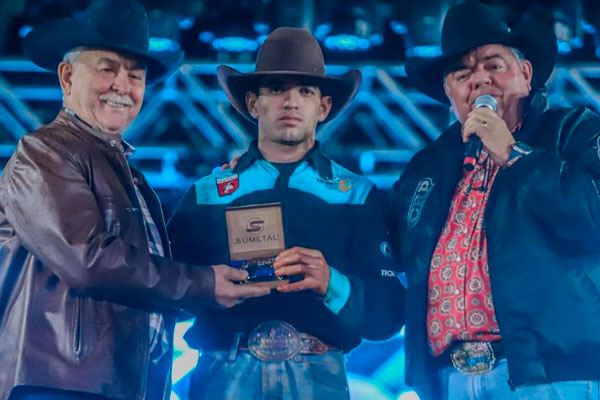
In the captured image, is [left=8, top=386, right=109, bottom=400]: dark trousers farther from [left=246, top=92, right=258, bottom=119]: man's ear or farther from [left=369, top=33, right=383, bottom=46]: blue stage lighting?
[left=369, top=33, right=383, bottom=46]: blue stage lighting

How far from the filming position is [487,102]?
348 centimetres

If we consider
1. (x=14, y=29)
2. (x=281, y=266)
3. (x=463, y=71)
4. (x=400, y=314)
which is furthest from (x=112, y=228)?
(x=14, y=29)

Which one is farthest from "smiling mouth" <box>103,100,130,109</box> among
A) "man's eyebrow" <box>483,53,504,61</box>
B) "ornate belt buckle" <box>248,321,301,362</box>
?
"man's eyebrow" <box>483,53,504,61</box>

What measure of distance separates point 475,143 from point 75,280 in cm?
133

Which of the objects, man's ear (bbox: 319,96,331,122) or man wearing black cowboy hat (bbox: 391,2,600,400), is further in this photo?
man's ear (bbox: 319,96,331,122)

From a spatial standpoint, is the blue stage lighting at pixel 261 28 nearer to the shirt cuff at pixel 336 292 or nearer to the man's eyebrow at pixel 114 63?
the man's eyebrow at pixel 114 63

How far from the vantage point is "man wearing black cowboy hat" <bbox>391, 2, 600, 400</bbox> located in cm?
322

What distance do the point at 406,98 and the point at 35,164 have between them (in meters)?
3.16

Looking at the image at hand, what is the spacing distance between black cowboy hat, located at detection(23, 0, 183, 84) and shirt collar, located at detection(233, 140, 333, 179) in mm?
460

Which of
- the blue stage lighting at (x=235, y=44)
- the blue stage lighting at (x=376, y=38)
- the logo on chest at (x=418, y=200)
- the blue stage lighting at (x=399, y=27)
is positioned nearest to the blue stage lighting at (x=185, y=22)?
the blue stage lighting at (x=235, y=44)

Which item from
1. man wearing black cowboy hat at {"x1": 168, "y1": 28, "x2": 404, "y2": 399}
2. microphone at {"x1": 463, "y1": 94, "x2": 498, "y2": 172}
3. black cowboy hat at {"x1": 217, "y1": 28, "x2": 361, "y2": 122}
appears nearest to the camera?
microphone at {"x1": 463, "y1": 94, "x2": 498, "y2": 172}

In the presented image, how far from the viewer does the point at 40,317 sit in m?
3.09

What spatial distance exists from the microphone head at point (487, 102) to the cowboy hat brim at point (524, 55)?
9.8 inches

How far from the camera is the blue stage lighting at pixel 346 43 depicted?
5922 mm
